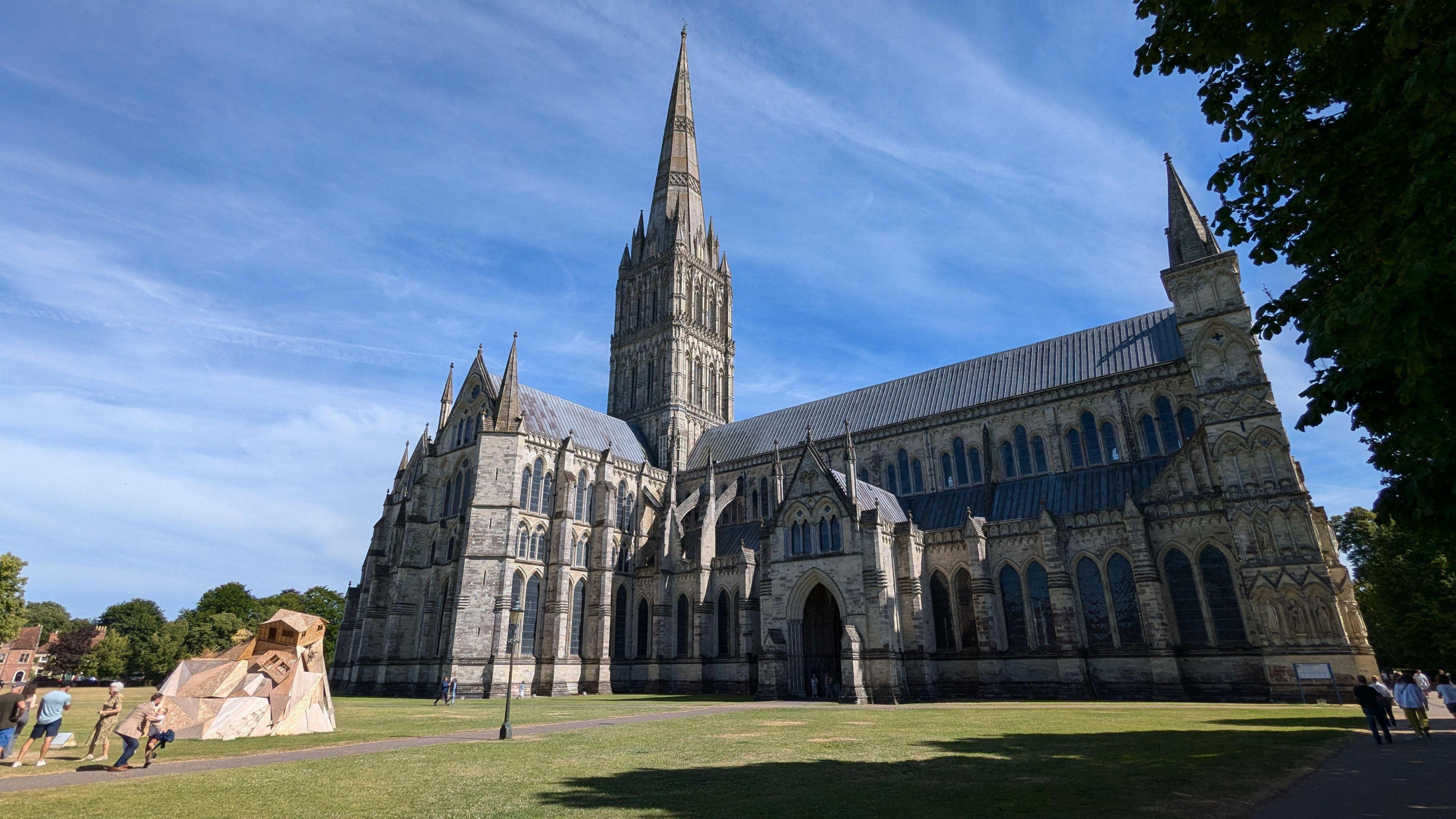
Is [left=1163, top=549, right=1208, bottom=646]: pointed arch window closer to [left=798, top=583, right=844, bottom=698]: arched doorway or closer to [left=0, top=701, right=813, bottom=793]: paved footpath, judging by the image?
[left=798, top=583, right=844, bottom=698]: arched doorway

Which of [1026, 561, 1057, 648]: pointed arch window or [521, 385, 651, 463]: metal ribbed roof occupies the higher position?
[521, 385, 651, 463]: metal ribbed roof

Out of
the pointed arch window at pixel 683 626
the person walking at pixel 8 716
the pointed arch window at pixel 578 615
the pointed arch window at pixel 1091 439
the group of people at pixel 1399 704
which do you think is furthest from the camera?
the pointed arch window at pixel 578 615

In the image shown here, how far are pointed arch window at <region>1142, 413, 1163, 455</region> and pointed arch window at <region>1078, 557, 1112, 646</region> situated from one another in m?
7.60

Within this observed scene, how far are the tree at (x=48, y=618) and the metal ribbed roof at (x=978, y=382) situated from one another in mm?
116223

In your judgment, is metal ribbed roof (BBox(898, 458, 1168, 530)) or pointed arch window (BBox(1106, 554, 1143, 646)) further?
metal ribbed roof (BBox(898, 458, 1168, 530))

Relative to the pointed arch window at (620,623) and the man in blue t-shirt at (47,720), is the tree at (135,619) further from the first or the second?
the man in blue t-shirt at (47,720)

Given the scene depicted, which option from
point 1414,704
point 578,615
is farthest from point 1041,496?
point 578,615

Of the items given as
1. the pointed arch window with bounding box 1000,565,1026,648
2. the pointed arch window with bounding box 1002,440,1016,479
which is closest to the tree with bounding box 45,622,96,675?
the pointed arch window with bounding box 1000,565,1026,648

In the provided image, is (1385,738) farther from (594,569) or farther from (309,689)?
(594,569)

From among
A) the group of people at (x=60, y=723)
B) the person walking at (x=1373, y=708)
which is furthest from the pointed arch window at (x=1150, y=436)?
the group of people at (x=60, y=723)

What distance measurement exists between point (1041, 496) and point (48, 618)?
482 feet

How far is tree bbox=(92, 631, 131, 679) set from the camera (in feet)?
241

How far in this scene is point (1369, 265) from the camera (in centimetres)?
812

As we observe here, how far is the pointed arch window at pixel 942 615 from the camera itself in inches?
1352
